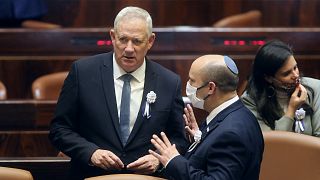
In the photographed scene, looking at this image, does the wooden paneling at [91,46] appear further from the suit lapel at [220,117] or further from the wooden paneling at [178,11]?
the suit lapel at [220,117]

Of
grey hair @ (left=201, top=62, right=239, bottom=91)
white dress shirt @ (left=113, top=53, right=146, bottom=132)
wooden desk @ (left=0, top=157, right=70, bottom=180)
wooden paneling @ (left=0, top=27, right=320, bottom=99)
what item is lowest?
wooden desk @ (left=0, top=157, right=70, bottom=180)

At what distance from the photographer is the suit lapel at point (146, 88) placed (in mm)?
1118

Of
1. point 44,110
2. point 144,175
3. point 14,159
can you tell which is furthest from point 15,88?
point 144,175

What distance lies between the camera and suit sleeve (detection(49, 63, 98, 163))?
1.11 metres

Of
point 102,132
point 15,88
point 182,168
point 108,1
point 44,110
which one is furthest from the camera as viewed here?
point 108,1

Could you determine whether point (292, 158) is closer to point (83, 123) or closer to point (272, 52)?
point (272, 52)

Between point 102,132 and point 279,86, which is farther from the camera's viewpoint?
point 279,86

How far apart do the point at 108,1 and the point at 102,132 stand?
1.09 meters

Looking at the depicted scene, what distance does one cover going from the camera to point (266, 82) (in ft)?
4.29

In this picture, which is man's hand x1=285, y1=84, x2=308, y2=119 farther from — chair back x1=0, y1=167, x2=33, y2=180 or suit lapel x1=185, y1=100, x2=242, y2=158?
chair back x1=0, y1=167, x2=33, y2=180

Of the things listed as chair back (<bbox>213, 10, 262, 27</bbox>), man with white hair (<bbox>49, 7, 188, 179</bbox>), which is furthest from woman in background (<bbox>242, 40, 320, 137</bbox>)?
chair back (<bbox>213, 10, 262, 27</bbox>)

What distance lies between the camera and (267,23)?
7.16ft

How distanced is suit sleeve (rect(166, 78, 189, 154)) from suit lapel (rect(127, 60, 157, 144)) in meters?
0.04

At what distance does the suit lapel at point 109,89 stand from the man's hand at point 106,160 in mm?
50
